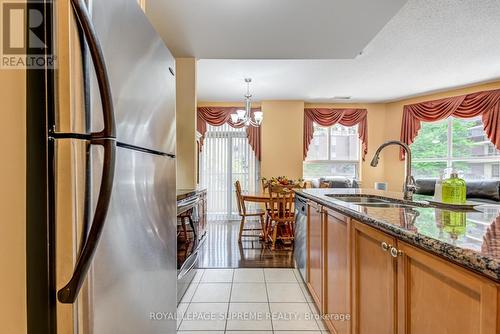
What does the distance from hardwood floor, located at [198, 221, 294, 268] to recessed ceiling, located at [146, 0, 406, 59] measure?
235 cm

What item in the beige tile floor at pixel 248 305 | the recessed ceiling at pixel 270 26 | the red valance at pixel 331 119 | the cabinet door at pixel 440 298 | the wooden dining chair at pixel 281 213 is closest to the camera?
the cabinet door at pixel 440 298

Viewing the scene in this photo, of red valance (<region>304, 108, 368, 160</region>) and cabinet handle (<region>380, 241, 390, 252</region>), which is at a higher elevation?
red valance (<region>304, 108, 368, 160</region>)

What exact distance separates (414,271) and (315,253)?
1.28 m

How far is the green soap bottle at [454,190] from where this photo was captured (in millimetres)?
1362

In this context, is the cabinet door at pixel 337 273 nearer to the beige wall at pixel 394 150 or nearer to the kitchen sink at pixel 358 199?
the kitchen sink at pixel 358 199

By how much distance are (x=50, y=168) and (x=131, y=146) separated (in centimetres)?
27

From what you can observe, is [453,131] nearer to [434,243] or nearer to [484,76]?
[484,76]

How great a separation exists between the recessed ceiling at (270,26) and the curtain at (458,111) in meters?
3.21

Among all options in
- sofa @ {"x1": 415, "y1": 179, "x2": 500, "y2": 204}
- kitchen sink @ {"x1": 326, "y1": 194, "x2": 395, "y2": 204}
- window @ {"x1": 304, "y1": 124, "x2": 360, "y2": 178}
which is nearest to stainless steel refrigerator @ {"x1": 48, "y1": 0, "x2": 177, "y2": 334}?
kitchen sink @ {"x1": 326, "y1": 194, "x2": 395, "y2": 204}

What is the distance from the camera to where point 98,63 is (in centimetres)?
65

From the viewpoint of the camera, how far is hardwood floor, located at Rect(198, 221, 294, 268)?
10.3 feet

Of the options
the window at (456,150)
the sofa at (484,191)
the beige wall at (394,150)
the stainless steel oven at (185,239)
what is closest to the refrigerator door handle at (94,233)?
the stainless steel oven at (185,239)

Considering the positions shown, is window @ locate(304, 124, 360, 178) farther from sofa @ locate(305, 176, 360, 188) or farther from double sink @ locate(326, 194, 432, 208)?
double sink @ locate(326, 194, 432, 208)
